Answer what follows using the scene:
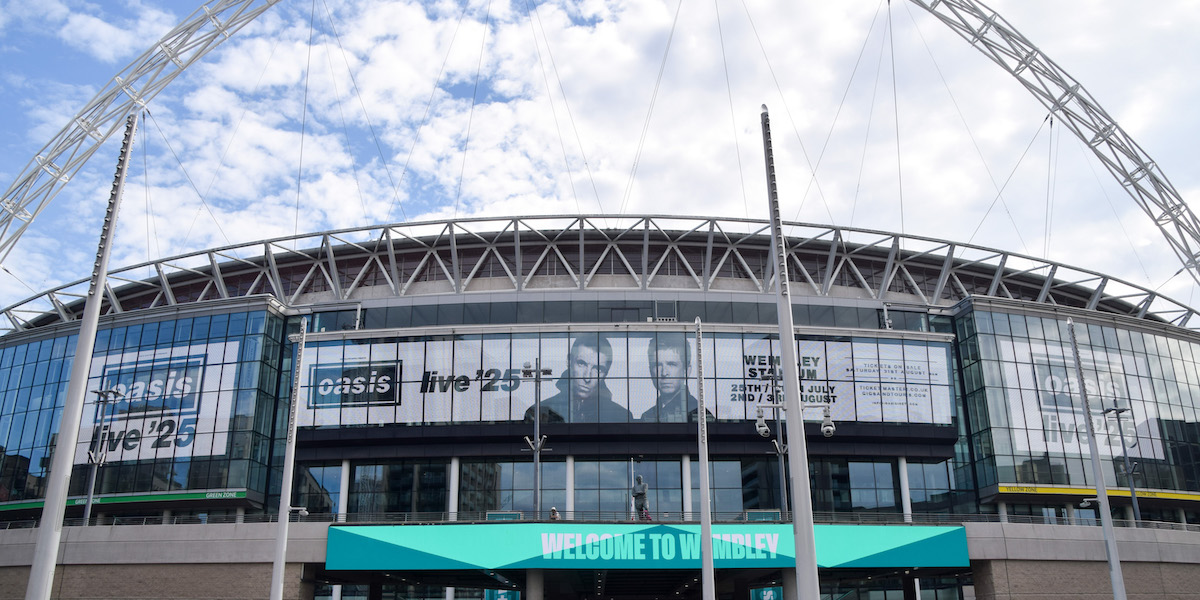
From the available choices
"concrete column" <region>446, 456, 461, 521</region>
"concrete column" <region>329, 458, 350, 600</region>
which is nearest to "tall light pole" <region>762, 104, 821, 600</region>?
"concrete column" <region>446, 456, 461, 521</region>

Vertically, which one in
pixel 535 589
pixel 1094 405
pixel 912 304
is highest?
pixel 912 304

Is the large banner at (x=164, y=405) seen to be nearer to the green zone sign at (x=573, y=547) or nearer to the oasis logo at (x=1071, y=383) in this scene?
the green zone sign at (x=573, y=547)

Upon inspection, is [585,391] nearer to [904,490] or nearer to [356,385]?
[356,385]

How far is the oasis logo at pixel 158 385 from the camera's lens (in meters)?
58.2

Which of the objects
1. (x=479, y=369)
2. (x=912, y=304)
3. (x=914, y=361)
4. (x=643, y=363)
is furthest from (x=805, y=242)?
(x=479, y=369)

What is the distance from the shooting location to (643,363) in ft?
185

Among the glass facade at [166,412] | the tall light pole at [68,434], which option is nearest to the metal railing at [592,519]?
the glass facade at [166,412]

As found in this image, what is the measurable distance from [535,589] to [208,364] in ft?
102

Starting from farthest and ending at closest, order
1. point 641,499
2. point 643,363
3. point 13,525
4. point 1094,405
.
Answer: point 1094,405
point 643,363
point 641,499
point 13,525

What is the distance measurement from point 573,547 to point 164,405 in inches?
1324

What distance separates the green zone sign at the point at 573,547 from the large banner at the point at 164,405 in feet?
74.7

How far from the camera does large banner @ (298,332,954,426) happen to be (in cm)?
5584

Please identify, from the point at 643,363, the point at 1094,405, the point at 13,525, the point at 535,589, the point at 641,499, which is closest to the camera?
the point at 535,589

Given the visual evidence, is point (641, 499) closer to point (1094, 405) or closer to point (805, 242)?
point (805, 242)
